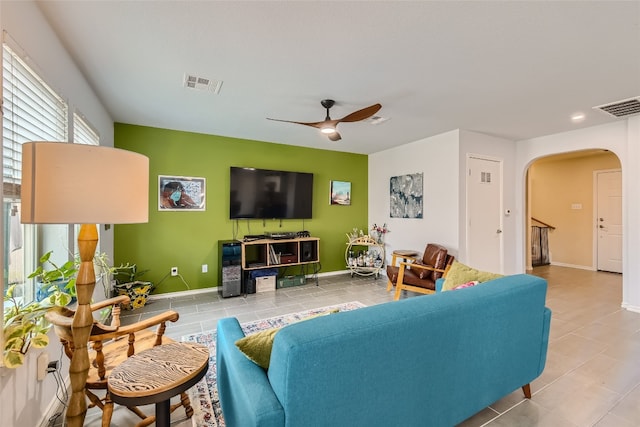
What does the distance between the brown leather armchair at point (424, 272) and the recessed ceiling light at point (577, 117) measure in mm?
2291

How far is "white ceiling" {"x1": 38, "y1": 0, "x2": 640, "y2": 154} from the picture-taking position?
5.57 ft

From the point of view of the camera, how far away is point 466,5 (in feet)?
5.32

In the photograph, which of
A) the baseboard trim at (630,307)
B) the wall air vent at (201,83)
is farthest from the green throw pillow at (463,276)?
the baseboard trim at (630,307)

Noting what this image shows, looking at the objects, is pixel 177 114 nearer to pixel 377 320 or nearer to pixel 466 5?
pixel 466 5

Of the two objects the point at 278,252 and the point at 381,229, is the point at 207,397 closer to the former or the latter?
the point at 278,252

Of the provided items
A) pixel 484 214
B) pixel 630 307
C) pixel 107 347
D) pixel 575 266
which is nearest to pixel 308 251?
pixel 484 214

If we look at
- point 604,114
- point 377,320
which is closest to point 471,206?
point 604,114

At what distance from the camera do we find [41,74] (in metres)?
1.70

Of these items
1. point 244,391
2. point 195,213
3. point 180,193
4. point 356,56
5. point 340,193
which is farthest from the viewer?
point 340,193

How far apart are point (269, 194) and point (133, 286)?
2.28 meters

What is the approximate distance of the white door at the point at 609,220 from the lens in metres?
5.52

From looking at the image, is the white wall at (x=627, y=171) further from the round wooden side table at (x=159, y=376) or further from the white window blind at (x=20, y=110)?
the white window blind at (x=20, y=110)

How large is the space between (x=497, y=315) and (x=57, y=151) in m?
2.16

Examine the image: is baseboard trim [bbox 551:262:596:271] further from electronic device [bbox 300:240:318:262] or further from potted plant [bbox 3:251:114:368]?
potted plant [bbox 3:251:114:368]
